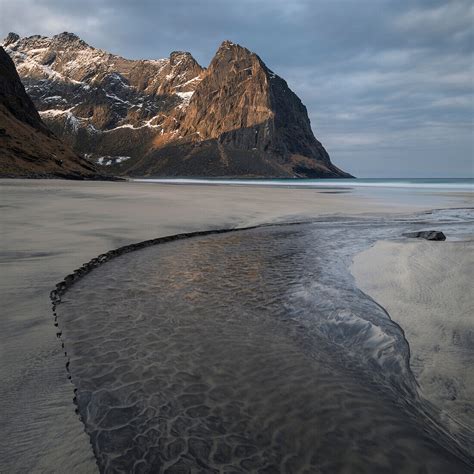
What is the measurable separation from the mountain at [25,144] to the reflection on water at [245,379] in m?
64.1

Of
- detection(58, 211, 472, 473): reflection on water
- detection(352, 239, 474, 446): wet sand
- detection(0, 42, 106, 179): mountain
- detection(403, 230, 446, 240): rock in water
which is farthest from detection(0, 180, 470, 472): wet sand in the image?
detection(0, 42, 106, 179): mountain

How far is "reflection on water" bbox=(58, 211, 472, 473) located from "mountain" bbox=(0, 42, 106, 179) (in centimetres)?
6410

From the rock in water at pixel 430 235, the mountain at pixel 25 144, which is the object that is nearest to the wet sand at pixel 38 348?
the rock in water at pixel 430 235

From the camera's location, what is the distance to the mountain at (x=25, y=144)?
63781 mm

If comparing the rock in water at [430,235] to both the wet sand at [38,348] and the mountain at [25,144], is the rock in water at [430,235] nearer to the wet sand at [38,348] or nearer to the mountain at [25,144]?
the wet sand at [38,348]

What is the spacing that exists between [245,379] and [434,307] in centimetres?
344

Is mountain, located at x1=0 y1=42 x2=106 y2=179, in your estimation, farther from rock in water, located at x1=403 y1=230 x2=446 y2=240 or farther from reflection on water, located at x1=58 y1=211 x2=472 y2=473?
reflection on water, located at x1=58 y1=211 x2=472 y2=473

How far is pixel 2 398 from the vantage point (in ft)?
9.75

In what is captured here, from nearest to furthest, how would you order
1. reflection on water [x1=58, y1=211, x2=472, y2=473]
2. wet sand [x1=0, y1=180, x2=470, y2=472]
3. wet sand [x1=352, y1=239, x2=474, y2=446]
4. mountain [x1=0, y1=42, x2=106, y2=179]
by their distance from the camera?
wet sand [x1=0, y1=180, x2=470, y2=472] → reflection on water [x1=58, y1=211, x2=472, y2=473] → wet sand [x1=352, y1=239, x2=474, y2=446] → mountain [x1=0, y1=42, x2=106, y2=179]

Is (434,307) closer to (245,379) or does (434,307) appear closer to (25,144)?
(245,379)

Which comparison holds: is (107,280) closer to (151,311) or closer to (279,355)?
(151,311)

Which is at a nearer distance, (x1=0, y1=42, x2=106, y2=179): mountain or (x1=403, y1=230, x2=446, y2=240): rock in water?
(x1=403, y1=230, x2=446, y2=240): rock in water

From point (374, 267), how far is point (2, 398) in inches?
280

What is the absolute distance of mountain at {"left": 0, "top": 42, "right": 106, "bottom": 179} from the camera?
63.8m
